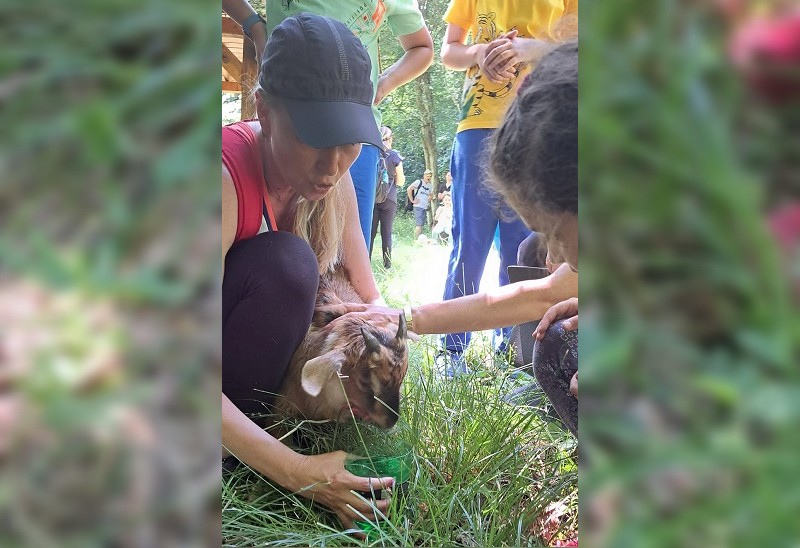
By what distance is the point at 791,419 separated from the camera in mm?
591

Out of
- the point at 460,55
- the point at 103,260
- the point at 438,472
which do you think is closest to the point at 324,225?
the point at 460,55

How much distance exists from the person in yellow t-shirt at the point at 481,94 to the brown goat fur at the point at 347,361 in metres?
0.16

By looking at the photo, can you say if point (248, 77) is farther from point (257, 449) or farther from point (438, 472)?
point (438, 472)

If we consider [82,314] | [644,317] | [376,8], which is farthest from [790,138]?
[376,8]

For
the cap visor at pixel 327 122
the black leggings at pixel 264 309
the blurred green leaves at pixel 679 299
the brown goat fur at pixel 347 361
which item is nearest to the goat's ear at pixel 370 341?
the brown goat fur at pixel 347 361

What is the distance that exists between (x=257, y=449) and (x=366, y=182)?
50 cm

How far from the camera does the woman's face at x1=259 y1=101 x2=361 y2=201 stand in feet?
3.63

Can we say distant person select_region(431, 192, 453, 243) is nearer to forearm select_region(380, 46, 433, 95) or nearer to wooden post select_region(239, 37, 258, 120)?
forearm select_region(380, 46, 433, 95)

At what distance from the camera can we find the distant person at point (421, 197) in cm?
118

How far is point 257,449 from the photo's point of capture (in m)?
1.15

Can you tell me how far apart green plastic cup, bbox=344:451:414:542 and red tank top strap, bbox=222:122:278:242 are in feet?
1.45

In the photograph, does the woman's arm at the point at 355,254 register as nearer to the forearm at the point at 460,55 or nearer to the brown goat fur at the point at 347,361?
the brown goat fur at the point at 347,361

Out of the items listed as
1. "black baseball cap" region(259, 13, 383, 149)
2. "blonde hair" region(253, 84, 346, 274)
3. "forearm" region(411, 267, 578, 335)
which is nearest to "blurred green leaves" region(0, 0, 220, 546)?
"black baseball cap" region(259, 13, 383, 149)

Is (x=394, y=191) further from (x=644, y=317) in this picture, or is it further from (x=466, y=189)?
(x=644, y=317)
